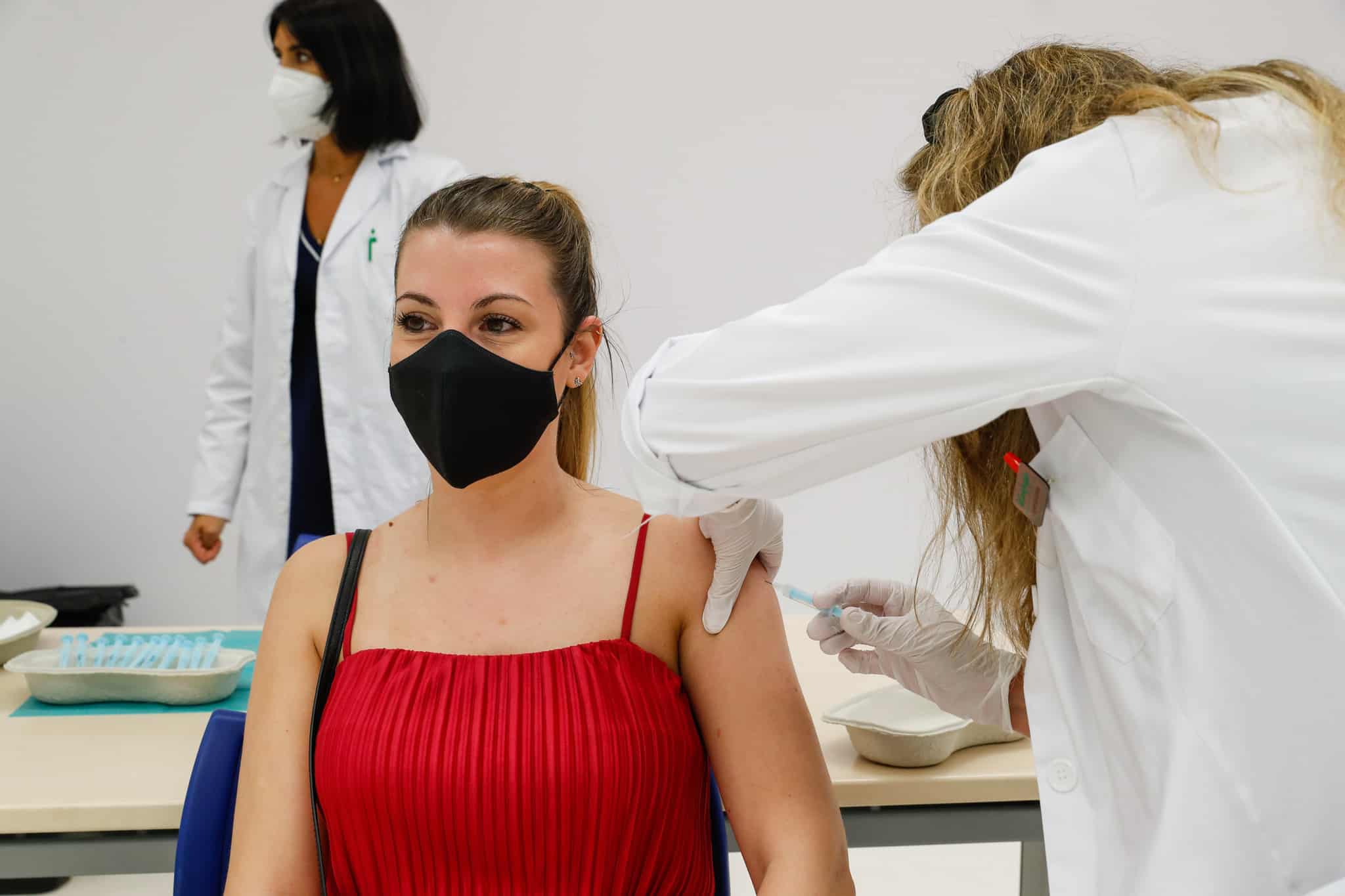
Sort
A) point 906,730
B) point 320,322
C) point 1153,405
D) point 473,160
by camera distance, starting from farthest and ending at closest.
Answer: point 473,160, point 320,322, point 906,730, point 1153,405

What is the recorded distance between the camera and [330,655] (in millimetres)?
1407

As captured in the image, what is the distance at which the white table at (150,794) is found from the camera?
4.58ft

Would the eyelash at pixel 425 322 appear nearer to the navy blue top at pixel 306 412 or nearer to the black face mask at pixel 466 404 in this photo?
the black face mask at pixel 466 404

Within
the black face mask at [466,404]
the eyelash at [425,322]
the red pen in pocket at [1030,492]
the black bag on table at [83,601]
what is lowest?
the black bag on table at [83,601]

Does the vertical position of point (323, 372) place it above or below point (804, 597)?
above

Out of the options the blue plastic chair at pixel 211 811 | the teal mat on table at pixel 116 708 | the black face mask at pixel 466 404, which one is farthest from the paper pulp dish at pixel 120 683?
the black face mask at pixel 466 404

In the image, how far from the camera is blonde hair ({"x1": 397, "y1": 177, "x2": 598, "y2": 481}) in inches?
58.0

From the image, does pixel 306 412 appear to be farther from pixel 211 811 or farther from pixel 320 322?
pixel 211 811

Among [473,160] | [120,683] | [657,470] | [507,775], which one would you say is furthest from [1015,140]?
[473,160]

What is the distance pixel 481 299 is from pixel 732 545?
1.32 feet

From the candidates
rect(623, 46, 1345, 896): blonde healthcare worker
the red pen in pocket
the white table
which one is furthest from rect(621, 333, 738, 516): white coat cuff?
the white table

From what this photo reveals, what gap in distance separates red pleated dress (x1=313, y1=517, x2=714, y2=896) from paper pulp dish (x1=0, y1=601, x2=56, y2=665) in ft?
2.88

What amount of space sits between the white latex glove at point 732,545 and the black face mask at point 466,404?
240 mm

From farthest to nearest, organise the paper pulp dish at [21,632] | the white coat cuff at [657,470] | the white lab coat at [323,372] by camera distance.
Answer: the white lab coat at [323,372]
the paper pulp dish at [21,632]
the white coat cuff at [657,470]
